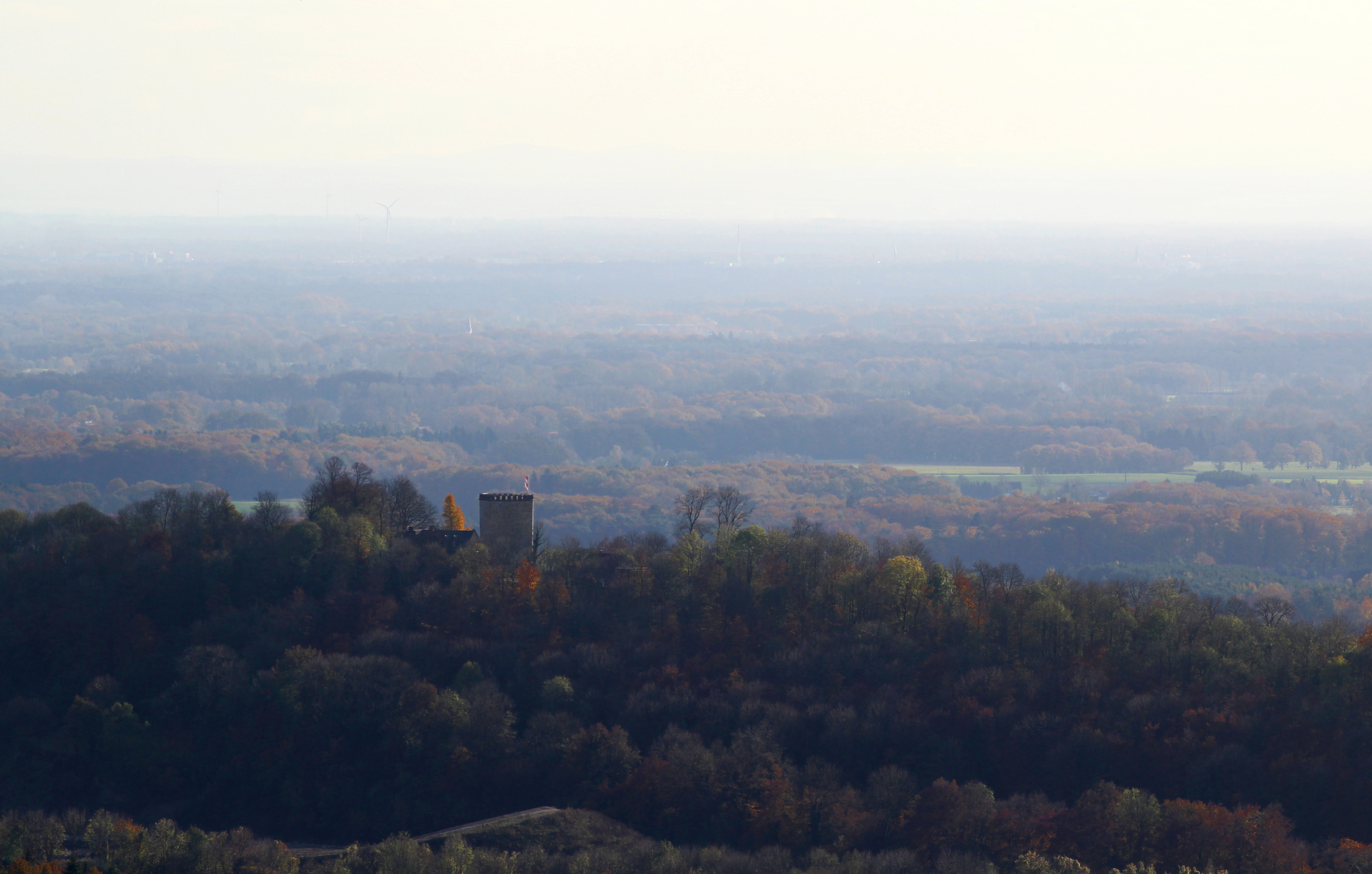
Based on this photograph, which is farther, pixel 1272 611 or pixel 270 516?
pixel 270 516

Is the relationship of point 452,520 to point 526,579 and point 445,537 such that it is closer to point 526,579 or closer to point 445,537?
point 445,537

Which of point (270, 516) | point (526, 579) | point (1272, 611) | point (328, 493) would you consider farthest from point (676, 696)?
point (1272, 611)

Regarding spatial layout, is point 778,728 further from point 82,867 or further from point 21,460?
point 21,460

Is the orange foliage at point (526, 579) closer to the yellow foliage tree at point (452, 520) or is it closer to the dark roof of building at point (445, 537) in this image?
the dark roof of building at point (445, 537)

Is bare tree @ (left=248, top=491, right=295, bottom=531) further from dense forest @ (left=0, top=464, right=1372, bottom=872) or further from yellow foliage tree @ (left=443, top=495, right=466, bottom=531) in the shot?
yellow foliage tree @ (left=443, top=495, right=466, bottom=531)

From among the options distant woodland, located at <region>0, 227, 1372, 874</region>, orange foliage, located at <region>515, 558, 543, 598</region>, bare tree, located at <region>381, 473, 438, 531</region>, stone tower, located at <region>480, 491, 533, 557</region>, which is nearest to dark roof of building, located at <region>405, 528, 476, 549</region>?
distant woodland, located at <region>0, 227, 1372, 874</region>

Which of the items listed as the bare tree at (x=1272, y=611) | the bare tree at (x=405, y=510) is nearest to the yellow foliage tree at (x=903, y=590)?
the bare tree at (x=1272, y=611)

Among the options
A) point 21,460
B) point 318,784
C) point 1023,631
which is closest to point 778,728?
point 1023,631
